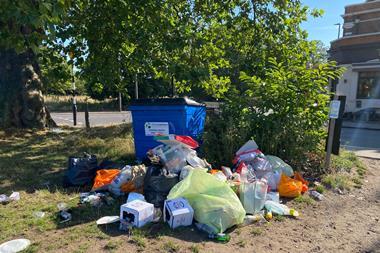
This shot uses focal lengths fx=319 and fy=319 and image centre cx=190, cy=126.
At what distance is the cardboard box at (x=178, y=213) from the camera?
311cm

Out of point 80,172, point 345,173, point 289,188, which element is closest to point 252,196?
point 289,188

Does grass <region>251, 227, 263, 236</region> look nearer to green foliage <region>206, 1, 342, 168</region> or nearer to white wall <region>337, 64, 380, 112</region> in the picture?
green foliage <region>206, 1, 342, 168</region>

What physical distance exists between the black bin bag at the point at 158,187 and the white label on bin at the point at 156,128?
1.49m

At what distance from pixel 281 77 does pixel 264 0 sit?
286 centimetres

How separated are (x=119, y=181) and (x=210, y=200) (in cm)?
134

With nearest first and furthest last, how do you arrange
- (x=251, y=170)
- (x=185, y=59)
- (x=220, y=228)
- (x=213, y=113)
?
(x=220, y=228) < (x=251, y=170) < (x=213, y=113) < (x=185, y=59)

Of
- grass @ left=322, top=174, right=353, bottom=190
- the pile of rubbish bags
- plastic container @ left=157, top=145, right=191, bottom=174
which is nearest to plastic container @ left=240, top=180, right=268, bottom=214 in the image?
the pile of rubbish bags

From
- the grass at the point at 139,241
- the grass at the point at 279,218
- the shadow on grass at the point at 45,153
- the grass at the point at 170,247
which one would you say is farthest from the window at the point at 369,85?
the grass at the point at 139,241

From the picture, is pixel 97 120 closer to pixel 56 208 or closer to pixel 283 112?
pixel 283 112

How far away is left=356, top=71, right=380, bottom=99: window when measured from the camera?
19.9 meters

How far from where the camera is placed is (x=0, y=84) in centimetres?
909

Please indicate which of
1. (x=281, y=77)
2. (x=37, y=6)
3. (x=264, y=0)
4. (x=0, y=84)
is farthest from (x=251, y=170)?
(x=0, y=84)

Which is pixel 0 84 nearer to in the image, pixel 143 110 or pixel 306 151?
pixel 143 110

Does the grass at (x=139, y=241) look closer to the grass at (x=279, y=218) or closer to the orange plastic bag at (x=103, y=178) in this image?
the orange plastic bag at (x=103, y=178)
